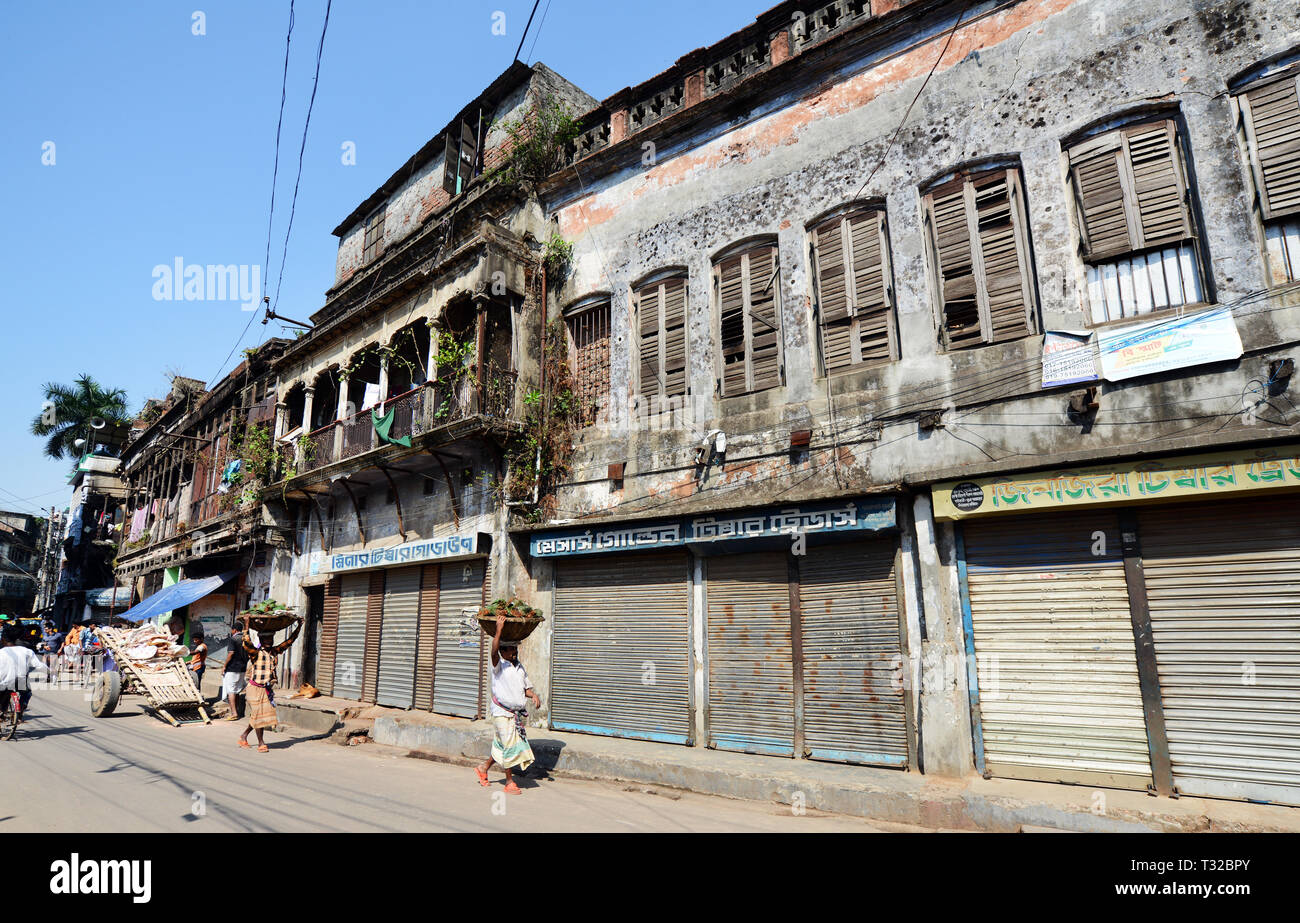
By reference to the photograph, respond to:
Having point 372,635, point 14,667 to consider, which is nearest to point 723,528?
point 372,635

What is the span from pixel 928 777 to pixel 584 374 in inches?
326

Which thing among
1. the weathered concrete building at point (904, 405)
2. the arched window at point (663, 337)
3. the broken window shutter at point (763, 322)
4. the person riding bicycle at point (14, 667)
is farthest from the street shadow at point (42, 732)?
the broken window shutter at point (763, 322)

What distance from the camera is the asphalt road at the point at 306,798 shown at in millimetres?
6676

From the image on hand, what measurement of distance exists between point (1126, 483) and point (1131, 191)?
333 centimetres

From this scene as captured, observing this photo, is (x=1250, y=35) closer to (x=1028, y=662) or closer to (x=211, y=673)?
(x=1028, y=662)

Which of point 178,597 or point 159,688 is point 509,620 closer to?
point 159,688

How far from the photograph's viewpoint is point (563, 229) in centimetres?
1370

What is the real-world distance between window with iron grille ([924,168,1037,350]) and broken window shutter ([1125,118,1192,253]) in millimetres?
1145

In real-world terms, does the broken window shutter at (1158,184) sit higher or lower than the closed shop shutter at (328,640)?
higher

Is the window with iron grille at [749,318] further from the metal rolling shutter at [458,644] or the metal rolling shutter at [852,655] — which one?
the metal rolling shutter at [458,644]

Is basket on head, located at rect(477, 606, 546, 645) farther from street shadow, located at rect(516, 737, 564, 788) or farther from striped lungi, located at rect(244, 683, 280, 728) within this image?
striped lungi, located at rect(244, 683, 280, 728)

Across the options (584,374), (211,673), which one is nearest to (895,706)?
(584,374)

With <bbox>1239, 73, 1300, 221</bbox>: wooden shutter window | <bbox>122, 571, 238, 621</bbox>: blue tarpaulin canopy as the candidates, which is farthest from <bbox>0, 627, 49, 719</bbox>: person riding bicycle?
<bbox>1239, 73, 1300, 221</bbox>: wooden shutter window

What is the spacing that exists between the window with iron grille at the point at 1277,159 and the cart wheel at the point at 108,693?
2081 centimetres
